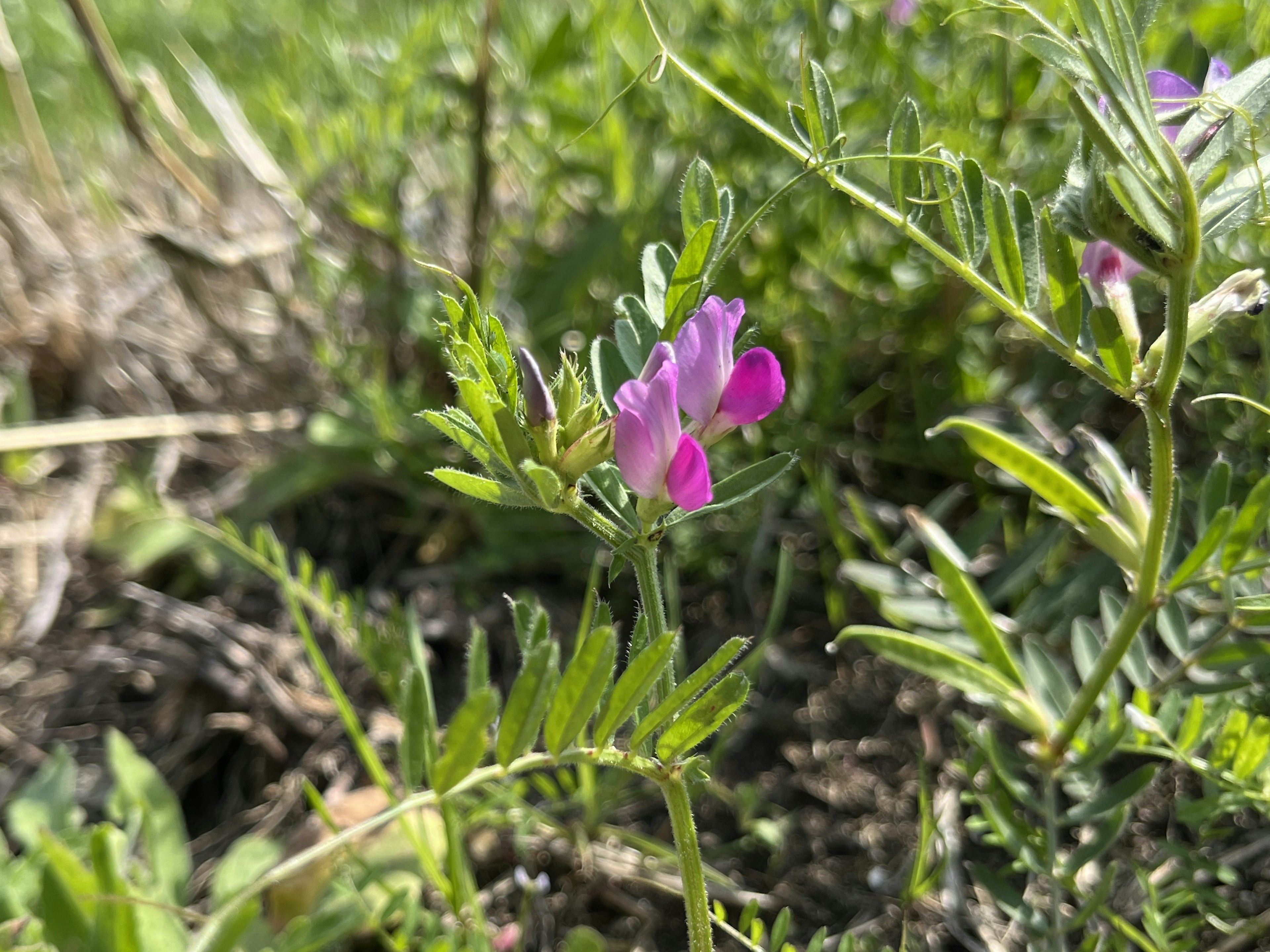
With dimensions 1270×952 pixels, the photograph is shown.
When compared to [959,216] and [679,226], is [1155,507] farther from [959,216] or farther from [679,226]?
[679,226]

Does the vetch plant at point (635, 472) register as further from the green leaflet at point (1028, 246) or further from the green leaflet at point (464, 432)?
the green leaflet at point (1028, 246)

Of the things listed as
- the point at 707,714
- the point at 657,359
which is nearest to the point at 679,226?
the point at 657,359

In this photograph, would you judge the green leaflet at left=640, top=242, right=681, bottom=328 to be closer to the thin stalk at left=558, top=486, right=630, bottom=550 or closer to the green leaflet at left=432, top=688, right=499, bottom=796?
the thin stalk at left=558, top=486, right=630, bottom=550

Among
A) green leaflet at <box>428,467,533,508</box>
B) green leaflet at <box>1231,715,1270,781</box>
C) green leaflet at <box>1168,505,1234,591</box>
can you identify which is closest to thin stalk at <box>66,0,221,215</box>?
green leaflet at <box>428,467,533,508</box>

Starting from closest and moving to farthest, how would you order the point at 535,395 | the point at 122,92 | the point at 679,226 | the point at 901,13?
the point at 535,395, the point at 901,13, the point at 679,226, the point at 122,92

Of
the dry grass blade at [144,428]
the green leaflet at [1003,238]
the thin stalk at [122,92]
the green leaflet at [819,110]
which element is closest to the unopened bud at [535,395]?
the green leaflet at [819,110]

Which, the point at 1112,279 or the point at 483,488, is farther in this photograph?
the point at 1112,279
